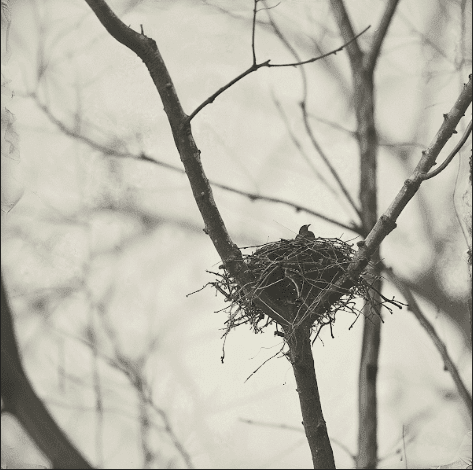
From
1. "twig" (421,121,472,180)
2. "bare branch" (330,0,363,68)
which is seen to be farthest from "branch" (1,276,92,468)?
"bare branch" (330,0,363,68)

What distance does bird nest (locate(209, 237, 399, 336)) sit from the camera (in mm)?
2584

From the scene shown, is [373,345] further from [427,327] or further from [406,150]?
[406,150]

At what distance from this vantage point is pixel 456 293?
541 cm

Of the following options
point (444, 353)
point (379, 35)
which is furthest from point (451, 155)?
point (379, 35)

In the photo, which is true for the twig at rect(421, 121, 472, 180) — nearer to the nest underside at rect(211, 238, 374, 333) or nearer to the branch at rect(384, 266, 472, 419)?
the nest underside at rect(211, 238, 374, 333)

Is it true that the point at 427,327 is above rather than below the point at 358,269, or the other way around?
above

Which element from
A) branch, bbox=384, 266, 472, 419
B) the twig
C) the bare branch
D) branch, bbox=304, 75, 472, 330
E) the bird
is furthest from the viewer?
the bare branch

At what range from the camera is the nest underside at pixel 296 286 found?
8.48 ft

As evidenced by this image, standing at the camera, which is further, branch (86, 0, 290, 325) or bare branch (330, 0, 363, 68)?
bare branch (330, 0, 363, 68)

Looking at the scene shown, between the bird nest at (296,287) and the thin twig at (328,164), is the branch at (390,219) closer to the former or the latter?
the bird nest at (296,287)

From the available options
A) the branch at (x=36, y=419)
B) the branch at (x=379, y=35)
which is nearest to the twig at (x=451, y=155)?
the branch at (x=36, y=419)

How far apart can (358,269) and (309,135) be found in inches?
127

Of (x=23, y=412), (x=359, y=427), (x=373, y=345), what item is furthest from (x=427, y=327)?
(x=23, y=412)

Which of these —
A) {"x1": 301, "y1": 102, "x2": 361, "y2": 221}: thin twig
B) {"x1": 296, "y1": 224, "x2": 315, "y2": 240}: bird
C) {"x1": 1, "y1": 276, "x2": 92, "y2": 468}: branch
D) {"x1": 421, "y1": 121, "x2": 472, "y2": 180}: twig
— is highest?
{"x1": 301, "y1": 102, "x2": 361, "y2": 221}: thin twig
